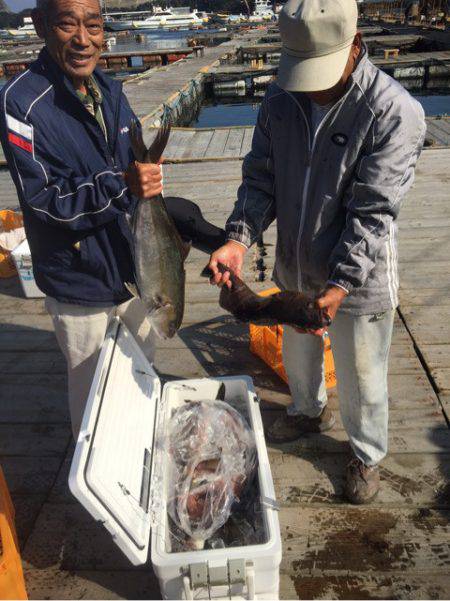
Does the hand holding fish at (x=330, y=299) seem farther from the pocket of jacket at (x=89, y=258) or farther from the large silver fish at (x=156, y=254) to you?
the pocket of jacket at (x=89, y=258)

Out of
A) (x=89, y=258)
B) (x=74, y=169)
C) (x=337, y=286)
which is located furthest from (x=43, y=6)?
(x=337, y=286)

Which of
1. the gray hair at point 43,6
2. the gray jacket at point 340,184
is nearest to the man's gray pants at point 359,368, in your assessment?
the gray jacket at point 340,184

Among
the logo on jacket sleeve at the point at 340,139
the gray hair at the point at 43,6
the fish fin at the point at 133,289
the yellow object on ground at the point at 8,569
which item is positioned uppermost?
the gray hair at the point at 43,6

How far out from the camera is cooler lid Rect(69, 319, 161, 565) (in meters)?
1.77

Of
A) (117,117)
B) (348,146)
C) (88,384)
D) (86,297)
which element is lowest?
(88,384)

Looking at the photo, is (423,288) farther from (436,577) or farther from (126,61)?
(126,61)

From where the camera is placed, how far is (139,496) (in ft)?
7.01

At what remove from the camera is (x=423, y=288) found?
467 centimetres

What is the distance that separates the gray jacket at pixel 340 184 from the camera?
202 centimetres

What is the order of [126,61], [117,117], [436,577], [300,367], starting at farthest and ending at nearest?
1. [126,61]
2. [300,367]
3. [117,117]
4. [436,577]

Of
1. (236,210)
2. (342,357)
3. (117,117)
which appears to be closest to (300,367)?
(342,357)

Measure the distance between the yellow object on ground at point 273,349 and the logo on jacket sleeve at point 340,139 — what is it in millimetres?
1483

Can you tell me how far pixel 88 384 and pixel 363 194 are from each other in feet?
5.90

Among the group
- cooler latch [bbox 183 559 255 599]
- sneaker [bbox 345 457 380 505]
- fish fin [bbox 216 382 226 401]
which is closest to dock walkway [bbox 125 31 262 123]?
fish fin [bbox 216 382 226 401]
